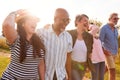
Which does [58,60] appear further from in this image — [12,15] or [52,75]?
[12,15]

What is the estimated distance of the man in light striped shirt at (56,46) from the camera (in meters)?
7.17

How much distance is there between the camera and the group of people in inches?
246

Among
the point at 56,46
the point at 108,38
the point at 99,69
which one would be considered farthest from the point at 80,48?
the point at 108,38

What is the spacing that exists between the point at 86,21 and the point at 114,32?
11.7 feet

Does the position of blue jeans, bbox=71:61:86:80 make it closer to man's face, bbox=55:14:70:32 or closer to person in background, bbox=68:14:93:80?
person in background, bbox=68:14:93:80

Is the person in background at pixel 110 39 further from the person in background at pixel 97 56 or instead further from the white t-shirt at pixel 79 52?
the white t-shirt at pixel 79 52

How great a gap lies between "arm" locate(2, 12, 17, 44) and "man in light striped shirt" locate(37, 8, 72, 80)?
100 cm

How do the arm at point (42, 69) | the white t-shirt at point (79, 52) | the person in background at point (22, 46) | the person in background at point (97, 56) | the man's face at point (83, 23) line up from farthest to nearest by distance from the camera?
the person in background at point (97, 56) → the man's face at point (83, 23) → the white t-shirt at point (79, 52) → the arm at point (42, 69) → the person in background at point (22, 46)

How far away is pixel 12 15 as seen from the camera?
249 inches

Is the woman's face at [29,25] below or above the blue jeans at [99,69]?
above

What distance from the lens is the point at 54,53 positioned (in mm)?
7219

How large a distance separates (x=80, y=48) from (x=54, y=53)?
5.40 feet

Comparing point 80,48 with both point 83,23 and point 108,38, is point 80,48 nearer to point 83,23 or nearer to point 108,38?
point 83,23

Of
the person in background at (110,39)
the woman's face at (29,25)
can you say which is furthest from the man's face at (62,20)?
the person in background at (110,39)
